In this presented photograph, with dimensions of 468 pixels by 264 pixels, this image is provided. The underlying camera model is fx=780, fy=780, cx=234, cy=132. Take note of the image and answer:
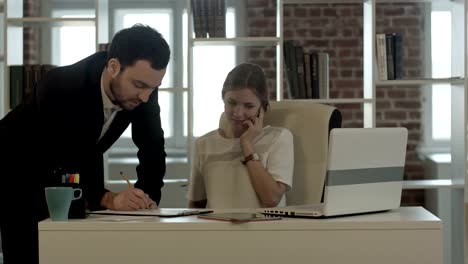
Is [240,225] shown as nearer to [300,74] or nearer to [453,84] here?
[300,74]

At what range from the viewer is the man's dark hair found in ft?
7.84

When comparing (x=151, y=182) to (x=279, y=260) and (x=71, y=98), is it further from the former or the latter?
(x=279, y=260)

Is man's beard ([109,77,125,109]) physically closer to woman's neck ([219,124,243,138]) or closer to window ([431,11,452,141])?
Answer: woman's neck ([219,124,243,138])

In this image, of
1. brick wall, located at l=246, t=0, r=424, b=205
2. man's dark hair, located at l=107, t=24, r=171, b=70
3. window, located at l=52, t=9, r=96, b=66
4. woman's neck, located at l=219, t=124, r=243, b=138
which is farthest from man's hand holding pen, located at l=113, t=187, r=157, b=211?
window, located at l=52, t=9, r=96, b=66

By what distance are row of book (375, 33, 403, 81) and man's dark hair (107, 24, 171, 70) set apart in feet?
6.81

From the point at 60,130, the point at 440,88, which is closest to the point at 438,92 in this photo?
the point at 440,88

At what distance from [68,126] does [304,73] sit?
217 centimetres

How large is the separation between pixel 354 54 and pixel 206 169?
2.73m

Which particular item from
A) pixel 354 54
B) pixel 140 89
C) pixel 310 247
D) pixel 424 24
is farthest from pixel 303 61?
pixel 310 247

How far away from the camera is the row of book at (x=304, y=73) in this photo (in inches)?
170

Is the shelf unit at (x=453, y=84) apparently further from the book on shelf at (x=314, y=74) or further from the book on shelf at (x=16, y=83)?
the book on shelf at (x=16, y=83)

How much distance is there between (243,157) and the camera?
3004 millimetres

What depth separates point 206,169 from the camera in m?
3.02

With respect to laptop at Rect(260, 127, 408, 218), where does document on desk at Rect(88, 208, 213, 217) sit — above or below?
below
